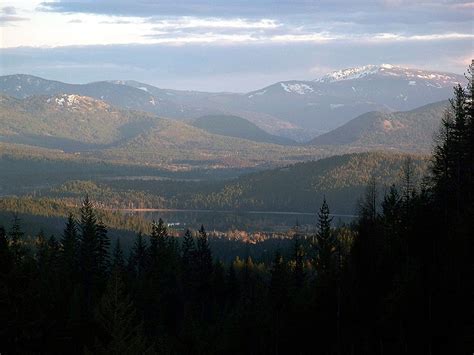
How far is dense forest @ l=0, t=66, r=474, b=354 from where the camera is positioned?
3641cm

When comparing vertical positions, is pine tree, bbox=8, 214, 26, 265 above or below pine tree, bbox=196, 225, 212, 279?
above

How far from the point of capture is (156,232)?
8838 cm

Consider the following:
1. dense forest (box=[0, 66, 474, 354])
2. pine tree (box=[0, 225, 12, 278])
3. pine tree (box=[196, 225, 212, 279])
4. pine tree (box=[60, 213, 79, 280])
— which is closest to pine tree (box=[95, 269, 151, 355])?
dense forest (box=[0, 66, 474, 354])

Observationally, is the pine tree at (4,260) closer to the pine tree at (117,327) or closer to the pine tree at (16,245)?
the pine tree at (117,327)

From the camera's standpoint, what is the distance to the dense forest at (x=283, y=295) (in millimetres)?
36406

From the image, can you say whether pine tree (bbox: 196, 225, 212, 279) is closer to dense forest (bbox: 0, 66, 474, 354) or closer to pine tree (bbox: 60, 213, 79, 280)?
dense forest (bbox: 0, 66, 474, 354)

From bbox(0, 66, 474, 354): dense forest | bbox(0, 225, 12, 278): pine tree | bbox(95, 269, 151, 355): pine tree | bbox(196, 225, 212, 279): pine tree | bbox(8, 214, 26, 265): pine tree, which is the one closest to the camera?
bbox(95, 269, 151, 355): pine tree

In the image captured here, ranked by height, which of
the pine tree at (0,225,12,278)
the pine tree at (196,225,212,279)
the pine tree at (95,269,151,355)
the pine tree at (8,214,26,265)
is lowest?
the pine tree at (196,225,212,279)

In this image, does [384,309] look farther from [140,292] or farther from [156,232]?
[156,232]

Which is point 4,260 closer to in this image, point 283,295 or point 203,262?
point 283,295

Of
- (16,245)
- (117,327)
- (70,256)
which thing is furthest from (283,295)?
(117,327)

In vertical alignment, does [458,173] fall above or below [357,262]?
above

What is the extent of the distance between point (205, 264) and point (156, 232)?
7760 millimetres

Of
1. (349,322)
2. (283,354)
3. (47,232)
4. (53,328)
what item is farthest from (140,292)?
(47,232)
